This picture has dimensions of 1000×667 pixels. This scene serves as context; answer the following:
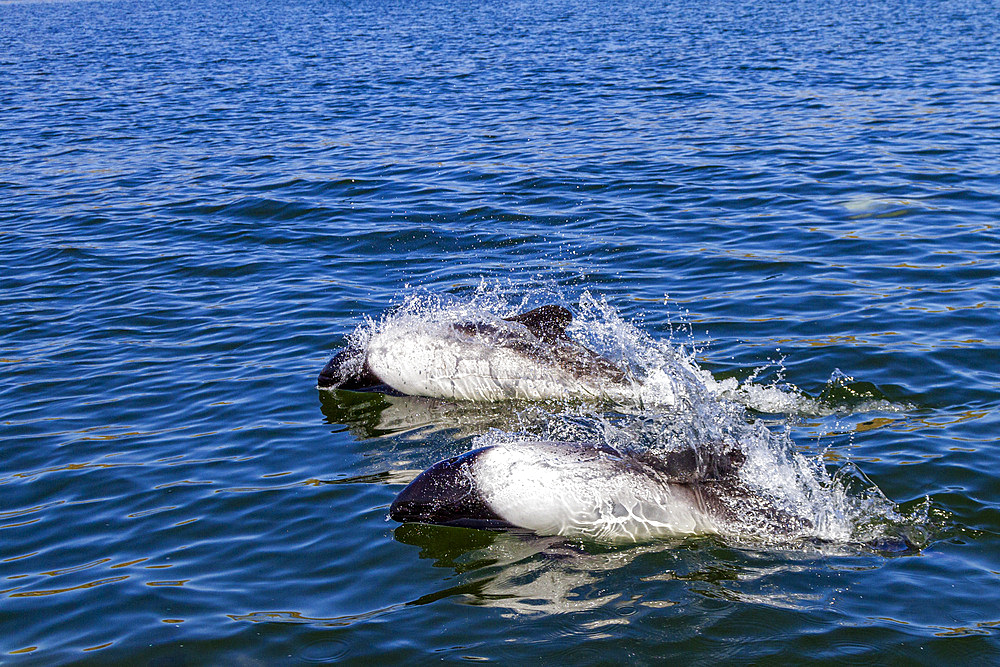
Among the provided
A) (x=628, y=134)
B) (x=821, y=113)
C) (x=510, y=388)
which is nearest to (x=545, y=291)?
(x=510, y=388)

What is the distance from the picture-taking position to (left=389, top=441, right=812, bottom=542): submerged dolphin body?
6.96 meters

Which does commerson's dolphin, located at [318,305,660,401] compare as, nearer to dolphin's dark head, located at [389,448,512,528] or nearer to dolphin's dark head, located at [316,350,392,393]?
dolphin's dark head, located at [316,350,392,393]

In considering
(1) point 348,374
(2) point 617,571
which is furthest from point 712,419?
(1) point 348,374

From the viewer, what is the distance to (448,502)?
7254 millimetres

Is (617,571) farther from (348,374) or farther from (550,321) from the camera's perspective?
(348,374)

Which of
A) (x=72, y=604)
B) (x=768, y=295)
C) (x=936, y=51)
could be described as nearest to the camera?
(x=72, y=604)

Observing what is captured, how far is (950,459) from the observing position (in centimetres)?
764

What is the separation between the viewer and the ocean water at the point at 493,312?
6.23m

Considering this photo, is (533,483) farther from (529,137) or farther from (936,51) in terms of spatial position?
(936,51)

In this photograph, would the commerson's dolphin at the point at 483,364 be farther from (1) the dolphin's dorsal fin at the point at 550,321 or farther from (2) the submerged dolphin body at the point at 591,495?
(2) the submerged dolphin body at the point at 591,495

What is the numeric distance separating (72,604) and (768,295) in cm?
769

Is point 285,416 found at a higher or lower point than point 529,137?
lower

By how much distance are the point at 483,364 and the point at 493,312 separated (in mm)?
1344

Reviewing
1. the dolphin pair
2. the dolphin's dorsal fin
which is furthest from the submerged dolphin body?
the dolphin's dorsal fin
